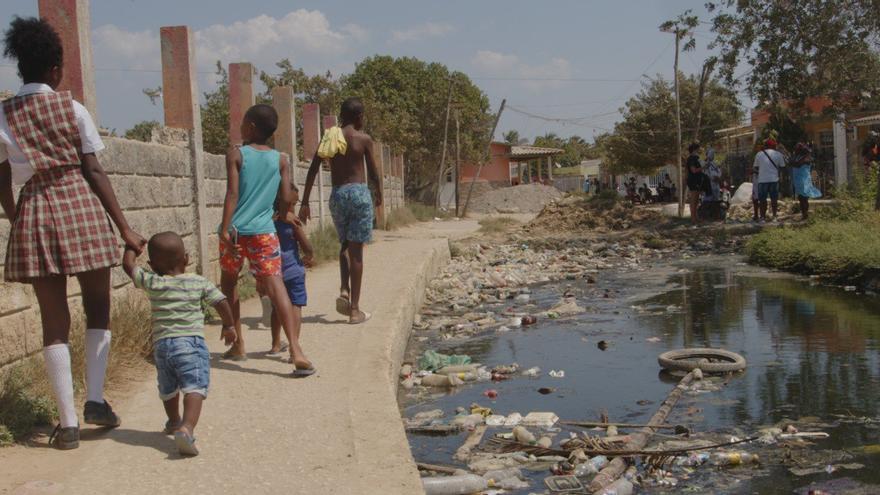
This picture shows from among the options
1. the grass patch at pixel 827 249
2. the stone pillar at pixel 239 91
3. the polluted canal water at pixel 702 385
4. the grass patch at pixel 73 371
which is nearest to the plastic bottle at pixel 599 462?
the polluted canal water at pixel 702 385

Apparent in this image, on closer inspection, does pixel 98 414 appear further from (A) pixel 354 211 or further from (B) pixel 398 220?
(B) pixel 398 220

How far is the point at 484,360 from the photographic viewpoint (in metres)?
7.95

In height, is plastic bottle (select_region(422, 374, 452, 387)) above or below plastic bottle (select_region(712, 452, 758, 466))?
above

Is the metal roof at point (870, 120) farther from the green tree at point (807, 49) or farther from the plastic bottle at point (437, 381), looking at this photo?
the plastic bottle at point (437, 381)

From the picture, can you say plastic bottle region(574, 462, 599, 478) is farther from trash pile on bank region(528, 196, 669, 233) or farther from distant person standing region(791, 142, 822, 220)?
trash pile on bank region(528, 196, 669, 233)

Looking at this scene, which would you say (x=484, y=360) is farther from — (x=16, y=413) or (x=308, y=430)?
(x=16, y=413)

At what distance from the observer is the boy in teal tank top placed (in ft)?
18.1

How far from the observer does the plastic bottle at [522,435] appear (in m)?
5.25

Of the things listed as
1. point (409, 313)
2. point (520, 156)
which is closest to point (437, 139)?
point (520, 156)

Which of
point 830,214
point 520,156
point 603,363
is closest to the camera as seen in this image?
point 603,363

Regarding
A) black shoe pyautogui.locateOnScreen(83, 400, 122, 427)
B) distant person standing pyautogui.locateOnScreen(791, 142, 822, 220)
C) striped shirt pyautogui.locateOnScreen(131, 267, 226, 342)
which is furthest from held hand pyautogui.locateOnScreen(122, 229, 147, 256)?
distant person standing pyautogui.locateOnScreen(791, 142, 822, 220)

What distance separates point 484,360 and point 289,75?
29343 mm

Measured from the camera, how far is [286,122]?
13328 millimetres

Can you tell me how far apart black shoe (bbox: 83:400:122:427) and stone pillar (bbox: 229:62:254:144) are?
7.56 meters
